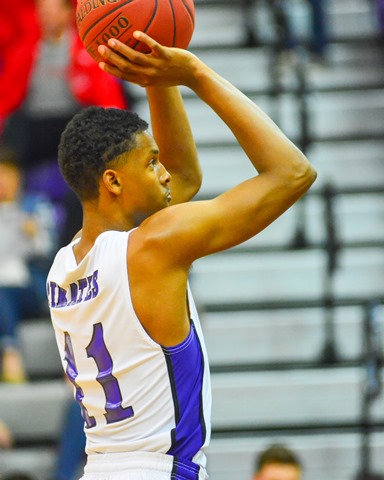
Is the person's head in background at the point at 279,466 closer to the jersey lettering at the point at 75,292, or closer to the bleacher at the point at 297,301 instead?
the bleacher at the point at 297,301

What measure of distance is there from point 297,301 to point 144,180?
162 inches

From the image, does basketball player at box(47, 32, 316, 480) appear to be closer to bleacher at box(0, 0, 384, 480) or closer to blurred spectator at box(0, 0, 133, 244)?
bleacher at box(0, 0, 384, 480)

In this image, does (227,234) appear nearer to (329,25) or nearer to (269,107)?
(269,107)

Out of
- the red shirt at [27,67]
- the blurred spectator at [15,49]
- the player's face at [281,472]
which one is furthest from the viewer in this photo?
the blurred spectator at [15,49]

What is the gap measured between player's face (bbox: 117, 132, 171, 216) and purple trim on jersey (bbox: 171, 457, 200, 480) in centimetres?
76

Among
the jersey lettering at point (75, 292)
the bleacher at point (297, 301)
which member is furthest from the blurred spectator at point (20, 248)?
the jersey lettering at point (75, 292)

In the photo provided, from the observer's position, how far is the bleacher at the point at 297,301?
656 cm

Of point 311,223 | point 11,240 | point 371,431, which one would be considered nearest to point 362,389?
point 371,431

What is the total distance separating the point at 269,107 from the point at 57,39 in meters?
1.72

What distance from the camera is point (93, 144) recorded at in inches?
132

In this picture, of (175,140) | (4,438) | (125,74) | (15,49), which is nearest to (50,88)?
(15,49)

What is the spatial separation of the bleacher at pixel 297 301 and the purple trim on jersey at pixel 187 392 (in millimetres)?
2680

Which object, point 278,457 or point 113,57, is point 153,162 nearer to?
point 113,57

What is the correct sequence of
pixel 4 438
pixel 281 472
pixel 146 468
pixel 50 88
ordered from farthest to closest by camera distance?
pixel 50 88, pixel 4 438, pixel 281 472, pixel 146 468
